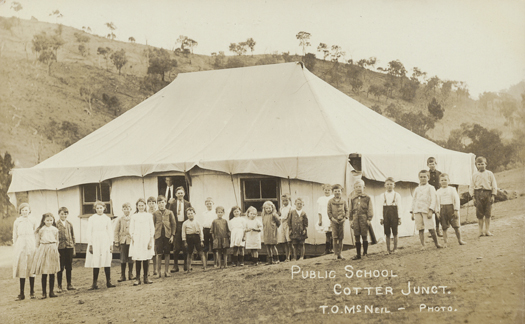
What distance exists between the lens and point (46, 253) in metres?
6.92

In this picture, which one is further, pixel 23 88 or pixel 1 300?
pixel 23 88

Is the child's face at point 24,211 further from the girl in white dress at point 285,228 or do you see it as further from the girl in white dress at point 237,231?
the girl in white dress at point 285,228

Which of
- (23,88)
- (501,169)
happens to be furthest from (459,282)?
(23,88)

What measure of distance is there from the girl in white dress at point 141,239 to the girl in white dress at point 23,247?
4.82 ft

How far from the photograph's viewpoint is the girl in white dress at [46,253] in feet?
22.6

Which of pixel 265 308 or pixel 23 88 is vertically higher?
pixel 23 88

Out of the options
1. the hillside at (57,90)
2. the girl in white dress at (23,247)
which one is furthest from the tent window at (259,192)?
the hillside at (57,90)

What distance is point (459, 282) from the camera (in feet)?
17.0

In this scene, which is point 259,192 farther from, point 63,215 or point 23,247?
point 23,247

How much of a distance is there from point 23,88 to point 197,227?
30073 millimetres

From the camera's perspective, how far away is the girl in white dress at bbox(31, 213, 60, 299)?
6.90 m

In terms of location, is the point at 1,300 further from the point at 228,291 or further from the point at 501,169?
the point at 501,169

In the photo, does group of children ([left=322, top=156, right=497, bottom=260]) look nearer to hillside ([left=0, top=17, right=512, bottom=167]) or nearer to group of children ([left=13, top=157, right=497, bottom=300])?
group of children ([left=13, top=157, right=497, bottom=300])

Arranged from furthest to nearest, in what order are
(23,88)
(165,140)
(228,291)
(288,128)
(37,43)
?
(23,88) < (37,43) < (165,140) < (288,128) < (228,291)
